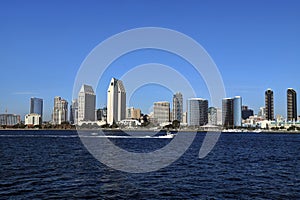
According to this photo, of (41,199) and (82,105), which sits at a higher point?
(82,105)

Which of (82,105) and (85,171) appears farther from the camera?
(82,105)

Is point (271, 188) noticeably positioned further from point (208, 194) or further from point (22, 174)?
point (22, 174)

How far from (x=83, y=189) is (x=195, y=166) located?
66.0 feet

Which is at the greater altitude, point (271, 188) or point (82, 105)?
point (82, 105)

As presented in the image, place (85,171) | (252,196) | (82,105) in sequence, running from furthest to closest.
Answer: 1. (82,105)
2. (85,171)
3. (252,196)

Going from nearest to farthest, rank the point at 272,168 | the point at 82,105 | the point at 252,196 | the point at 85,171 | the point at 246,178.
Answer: the point at 252,196 → the point at 246,178 → the point at 85,171 → the point at 272,168 → the point at 82,105

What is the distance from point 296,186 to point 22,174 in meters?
26.4

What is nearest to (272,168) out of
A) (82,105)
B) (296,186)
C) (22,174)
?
(296,186)

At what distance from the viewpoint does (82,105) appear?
172 metres

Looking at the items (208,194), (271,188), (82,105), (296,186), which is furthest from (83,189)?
(82,105)

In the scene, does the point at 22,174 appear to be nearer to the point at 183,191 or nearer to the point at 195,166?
the point at 183,191

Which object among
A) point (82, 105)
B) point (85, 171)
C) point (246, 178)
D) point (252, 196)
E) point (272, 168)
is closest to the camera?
point (252, 196)

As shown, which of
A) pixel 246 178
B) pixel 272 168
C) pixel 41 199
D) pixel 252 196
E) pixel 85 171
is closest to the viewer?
pixel 41 199

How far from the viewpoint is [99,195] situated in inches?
1102
